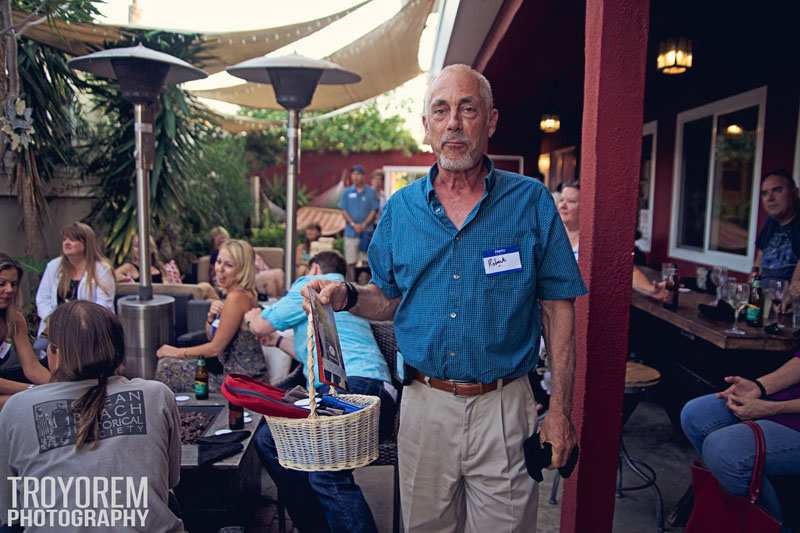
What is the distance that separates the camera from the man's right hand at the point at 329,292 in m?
1.86

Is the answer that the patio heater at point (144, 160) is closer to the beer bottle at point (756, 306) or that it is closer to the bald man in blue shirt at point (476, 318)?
the bald man in blue shirt at point (476, 318)

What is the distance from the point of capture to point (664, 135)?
289 inches

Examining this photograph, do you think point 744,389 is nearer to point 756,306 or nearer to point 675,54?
point 756,306

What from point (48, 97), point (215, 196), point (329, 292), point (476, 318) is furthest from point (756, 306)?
point (215, 196)

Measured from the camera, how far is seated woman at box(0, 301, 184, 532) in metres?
1.78

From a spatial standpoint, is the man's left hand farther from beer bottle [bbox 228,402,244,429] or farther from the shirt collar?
beer bottle [bbox 228,402,244,429]

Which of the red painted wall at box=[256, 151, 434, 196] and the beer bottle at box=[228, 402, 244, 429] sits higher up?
the red painted wall at box=[256, 151, 434, 196]

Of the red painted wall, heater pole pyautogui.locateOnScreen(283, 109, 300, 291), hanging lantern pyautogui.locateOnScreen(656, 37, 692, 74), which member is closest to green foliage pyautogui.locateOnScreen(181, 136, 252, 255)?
the red painted wall

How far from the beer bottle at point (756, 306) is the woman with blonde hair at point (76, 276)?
165 inches

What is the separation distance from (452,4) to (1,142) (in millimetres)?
3353

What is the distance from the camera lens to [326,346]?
1.81 metres

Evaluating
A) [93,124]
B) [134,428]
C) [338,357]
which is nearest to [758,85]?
[338,357]

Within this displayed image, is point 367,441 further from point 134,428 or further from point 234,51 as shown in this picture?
point 234,51

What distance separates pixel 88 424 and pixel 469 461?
108 cm
